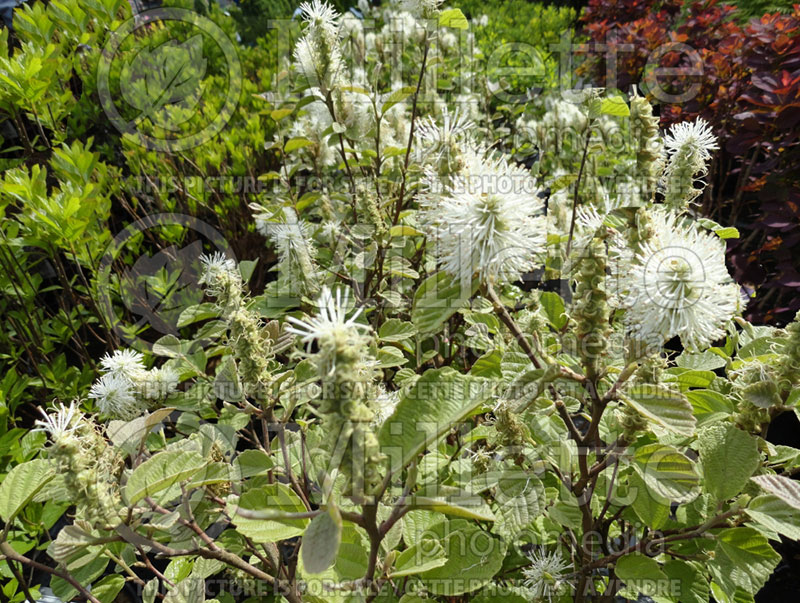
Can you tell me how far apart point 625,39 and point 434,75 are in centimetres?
297

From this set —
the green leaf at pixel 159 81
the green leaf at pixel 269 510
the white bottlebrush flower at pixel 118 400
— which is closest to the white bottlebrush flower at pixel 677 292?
the green leaf at pixel 269 510

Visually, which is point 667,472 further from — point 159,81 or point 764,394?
point 159,81

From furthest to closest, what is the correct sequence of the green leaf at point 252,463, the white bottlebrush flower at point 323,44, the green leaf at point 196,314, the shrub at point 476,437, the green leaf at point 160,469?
the white bottlebrush flower at point 323,44 → the green leaf at point 196,314 → the green leaf at point 252,463 → the green leaf at point 160,469 → the shrub at point 476,437

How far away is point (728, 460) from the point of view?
857mm

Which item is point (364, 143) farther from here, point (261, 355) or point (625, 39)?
point (625, 39)

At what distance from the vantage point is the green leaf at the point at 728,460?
838mm

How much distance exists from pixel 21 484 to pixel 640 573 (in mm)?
1095

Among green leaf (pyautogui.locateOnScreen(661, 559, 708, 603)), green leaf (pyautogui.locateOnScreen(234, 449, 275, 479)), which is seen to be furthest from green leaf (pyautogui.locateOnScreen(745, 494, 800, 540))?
green leaf (pyautogui.locateOnScreen(234, 449, 275, 479))

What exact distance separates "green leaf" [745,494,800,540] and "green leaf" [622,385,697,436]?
0.66 ft

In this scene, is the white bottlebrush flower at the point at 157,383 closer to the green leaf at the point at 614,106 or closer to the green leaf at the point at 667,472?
the green leaf at the point at 667,472

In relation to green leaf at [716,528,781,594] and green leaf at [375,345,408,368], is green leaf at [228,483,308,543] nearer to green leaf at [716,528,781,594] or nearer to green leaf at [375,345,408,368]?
green leaf at [375,345,408,368]

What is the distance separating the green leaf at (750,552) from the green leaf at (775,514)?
6 cm

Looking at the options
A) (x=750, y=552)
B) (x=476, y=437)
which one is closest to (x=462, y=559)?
(x=476, y=437)

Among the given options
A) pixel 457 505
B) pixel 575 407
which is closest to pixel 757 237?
pixel 575 407
